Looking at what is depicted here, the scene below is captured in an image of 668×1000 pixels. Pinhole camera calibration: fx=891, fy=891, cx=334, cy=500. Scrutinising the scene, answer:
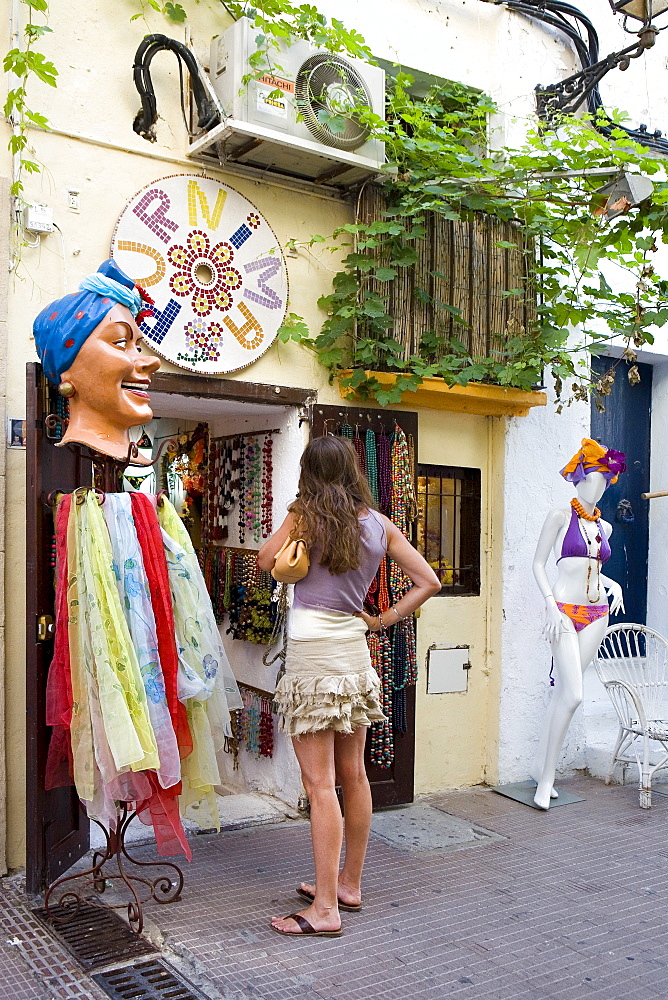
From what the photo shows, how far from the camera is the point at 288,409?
5.06 meters

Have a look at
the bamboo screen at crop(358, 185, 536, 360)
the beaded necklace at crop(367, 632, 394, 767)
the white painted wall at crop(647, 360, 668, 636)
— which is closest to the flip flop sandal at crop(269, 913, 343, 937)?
the beaded necklace at crop(367, 632, 394, 767)

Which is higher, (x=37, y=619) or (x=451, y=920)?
(x=37, y=619)

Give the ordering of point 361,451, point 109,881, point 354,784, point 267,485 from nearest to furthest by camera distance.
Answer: point 354,784, point 109,881, point 361,451, point 267,485

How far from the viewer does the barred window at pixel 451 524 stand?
5.62 metres

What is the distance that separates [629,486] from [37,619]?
15.8 ft

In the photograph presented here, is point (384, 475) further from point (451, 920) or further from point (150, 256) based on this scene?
point (451, 920)

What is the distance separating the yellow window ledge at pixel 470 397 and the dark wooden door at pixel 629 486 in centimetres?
129

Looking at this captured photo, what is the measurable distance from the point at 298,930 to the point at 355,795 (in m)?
0.55

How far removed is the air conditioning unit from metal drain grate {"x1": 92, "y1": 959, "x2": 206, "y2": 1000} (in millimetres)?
3644

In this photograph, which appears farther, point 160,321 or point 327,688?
point 160,321

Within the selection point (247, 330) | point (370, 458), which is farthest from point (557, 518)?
point (247, 330)

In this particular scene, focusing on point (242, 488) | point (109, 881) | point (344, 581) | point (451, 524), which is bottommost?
point (109, 881)

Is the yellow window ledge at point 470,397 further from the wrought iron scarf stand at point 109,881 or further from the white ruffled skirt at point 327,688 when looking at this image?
the white ruffled skirt at point 327,688

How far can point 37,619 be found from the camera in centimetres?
362
